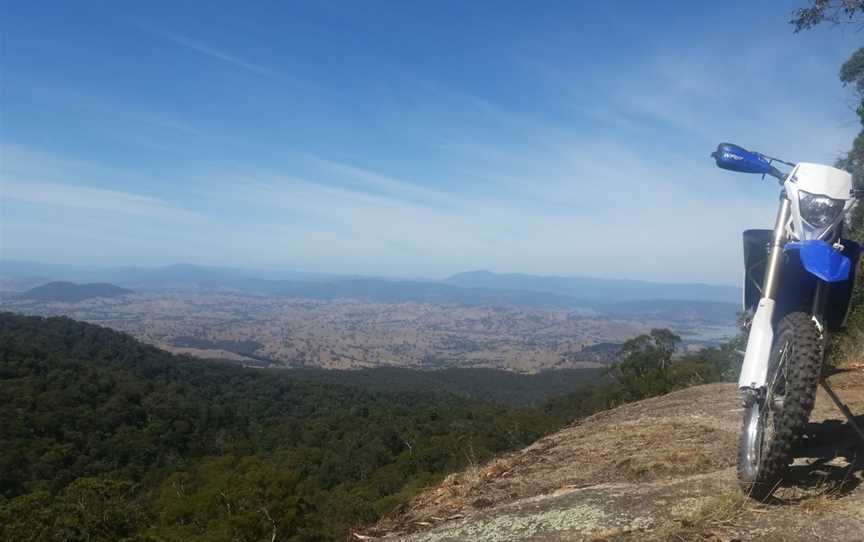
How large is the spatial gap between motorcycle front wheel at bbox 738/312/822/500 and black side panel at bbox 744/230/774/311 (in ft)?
2.16

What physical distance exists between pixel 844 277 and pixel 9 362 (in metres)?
65.1

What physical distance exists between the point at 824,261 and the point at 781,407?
80 centimetres

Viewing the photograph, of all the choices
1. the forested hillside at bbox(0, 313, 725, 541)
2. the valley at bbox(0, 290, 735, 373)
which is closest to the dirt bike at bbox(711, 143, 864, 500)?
the forested hillside at bbox(0, 313, 725, 541)

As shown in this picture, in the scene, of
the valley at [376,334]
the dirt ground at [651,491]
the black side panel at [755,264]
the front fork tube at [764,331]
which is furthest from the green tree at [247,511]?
the valley at [376,334]

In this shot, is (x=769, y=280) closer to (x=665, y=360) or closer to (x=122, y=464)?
(x=665, y=360)

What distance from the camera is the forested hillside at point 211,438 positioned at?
18.0 metres

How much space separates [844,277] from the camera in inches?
113

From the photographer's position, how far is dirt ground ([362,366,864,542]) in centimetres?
287

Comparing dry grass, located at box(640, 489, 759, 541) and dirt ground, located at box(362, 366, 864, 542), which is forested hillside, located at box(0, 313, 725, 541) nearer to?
dirt ground, located at box(362, 366, 864, 542)

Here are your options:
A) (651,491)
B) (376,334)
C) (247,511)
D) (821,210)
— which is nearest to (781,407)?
(651,491)

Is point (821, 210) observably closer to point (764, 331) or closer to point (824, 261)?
point (824, 261)

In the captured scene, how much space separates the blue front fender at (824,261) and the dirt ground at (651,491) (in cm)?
120

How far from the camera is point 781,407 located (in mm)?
2885

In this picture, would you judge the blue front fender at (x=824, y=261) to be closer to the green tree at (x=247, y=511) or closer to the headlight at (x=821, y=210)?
the headlight at (x=821, y=210)
